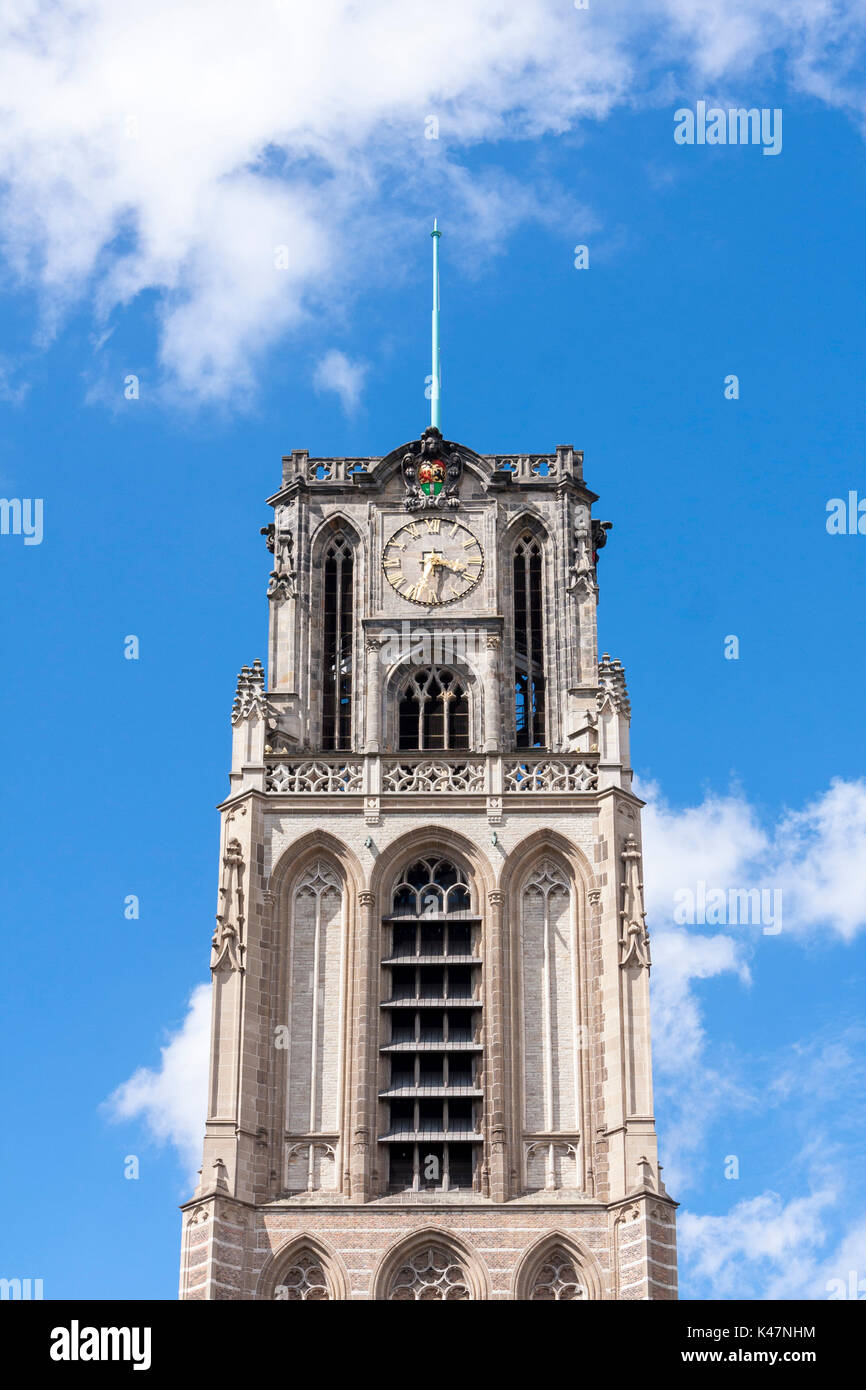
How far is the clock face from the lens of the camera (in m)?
73.6

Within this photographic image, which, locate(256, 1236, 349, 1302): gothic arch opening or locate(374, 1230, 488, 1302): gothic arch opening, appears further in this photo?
locate(374, 1230, 488, 1302): gothic arch opening

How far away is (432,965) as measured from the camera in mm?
64250

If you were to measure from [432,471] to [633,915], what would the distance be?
1854 centimetres

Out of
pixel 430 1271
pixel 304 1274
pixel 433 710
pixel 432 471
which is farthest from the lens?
pixel 432 471

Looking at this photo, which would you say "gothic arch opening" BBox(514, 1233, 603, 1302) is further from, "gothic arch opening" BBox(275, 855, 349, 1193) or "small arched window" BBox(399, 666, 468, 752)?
"small arched window" BBox(399, 666, 468, 752)

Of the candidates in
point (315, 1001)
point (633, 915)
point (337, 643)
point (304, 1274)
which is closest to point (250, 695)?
point (337, 643)

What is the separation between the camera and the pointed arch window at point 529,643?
72.6m

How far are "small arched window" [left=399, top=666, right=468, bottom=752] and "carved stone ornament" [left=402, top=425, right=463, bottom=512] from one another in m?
5.89

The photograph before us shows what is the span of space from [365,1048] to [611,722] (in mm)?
12336

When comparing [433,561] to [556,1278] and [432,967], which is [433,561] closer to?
[432,967]

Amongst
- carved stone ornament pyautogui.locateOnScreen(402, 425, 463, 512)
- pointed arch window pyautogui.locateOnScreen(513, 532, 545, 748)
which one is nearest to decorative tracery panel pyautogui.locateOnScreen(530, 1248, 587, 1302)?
pointed arch window pyautogui.locateOnScreen(513, 532, 545, 748)
